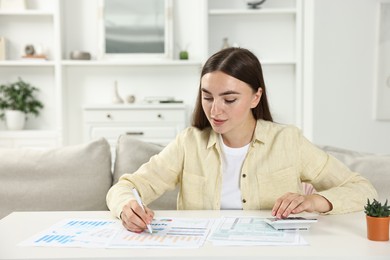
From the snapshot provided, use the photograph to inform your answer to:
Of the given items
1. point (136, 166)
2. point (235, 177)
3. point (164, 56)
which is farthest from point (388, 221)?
point (164, 56)

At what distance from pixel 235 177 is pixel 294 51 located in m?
3.86

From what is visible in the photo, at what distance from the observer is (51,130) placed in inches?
218

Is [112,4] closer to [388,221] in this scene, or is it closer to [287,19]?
[287,19]

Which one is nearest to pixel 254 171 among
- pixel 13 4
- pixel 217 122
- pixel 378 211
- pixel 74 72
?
pixel 217 122

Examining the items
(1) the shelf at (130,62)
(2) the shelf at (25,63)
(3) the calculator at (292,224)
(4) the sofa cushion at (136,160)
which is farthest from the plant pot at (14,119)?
(3) the calculator at (292,224)

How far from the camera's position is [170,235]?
1.40 m

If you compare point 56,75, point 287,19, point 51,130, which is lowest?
point 51,130

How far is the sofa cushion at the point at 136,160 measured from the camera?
2.23 m

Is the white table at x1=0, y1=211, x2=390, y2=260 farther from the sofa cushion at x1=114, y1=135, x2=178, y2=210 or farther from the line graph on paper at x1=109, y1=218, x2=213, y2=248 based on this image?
the sofa cushion at x1=114, y1=135, x2=178, y2=210

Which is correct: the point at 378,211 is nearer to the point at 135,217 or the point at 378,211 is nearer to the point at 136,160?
the point at 135,217

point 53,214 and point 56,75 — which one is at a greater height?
point 56,75

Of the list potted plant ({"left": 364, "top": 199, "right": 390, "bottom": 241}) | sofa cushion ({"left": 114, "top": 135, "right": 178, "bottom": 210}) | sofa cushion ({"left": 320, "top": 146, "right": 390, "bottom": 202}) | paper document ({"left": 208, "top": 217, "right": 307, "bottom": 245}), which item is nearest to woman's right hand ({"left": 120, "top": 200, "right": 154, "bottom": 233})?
paper document ({"left": 208, "top": 217, "right": 307, "bottom": 245})

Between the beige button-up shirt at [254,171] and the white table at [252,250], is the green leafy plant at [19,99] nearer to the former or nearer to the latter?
the beige button-up shirt at [254,171]

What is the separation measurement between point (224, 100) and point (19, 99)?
12.9 feet
